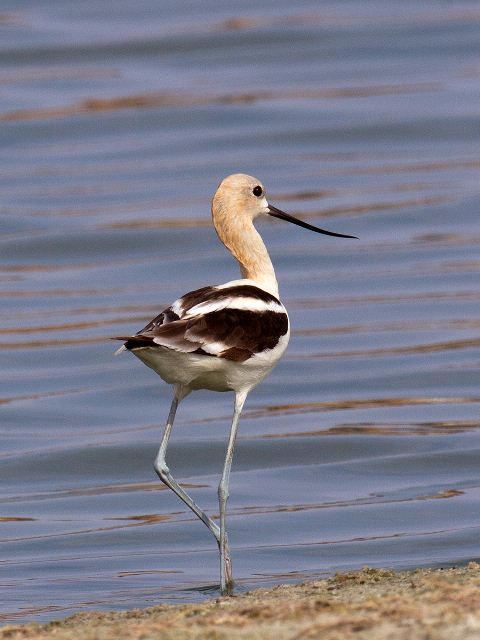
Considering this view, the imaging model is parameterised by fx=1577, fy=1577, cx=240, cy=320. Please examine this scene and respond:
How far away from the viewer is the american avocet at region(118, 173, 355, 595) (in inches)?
294

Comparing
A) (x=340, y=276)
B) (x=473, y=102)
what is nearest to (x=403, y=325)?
(x=340, y=276)

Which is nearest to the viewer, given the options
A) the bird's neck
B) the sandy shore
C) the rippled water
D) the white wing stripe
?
the sandy shore

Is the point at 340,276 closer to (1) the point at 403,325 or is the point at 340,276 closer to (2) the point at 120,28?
(1) the point at 403,325

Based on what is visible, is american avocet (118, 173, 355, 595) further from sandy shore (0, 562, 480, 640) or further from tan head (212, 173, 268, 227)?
sandy shore (0, 562, 480, 640)

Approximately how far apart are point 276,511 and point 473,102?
1496cm

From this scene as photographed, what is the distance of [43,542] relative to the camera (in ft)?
32.7

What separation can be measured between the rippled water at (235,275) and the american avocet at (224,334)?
116 cm

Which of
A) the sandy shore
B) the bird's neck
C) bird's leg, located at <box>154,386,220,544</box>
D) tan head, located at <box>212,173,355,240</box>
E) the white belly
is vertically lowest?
the sandy shore

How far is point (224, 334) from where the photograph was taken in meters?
7.64

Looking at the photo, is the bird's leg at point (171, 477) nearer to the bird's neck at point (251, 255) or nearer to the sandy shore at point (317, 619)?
the bird's neck at point (251, 255)

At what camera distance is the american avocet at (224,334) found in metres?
7.46

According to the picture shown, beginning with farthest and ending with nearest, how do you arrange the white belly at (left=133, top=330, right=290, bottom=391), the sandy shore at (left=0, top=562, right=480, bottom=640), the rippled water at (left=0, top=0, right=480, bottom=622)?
the rippled water at (left=0, top=0, right=480, bottom=622) → the white belly at (left=133, top=330, right=290, bottom=391) → the sandy shore at (left=0, top=562, right=480, bottom=640)

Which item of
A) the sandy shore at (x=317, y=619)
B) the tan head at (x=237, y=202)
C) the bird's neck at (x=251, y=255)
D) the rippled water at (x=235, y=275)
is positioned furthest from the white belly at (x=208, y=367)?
the sandy shore at (x=317, y=619)

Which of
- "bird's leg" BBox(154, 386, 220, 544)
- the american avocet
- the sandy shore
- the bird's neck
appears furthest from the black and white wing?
the sandy shore
